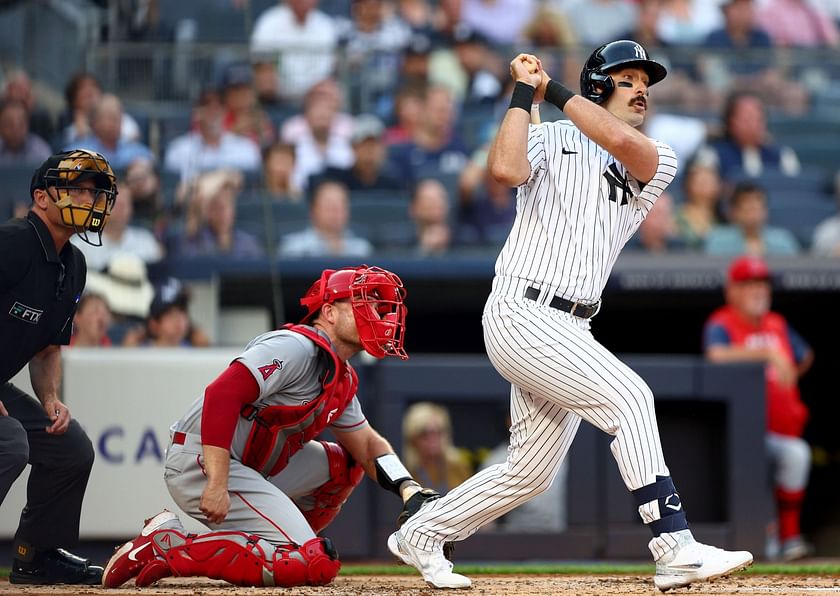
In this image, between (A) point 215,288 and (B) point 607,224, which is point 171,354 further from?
(B) point 607,224

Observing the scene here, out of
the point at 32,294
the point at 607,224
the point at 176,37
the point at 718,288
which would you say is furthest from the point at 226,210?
the point at 607,224

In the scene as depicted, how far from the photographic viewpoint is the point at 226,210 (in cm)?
754

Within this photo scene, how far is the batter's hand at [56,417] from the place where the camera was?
3961mm

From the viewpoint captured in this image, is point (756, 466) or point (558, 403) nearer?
point (558, 403)

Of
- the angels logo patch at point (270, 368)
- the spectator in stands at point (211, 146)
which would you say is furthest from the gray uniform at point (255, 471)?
the spectator in stands at point (211, 146)

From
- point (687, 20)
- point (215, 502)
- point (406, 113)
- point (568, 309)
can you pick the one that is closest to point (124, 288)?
point (215, 502)

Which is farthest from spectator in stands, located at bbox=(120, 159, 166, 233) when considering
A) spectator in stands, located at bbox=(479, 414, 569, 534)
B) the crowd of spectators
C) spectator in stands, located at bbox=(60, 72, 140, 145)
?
spectator in stands, located at bbox=(479, 414, 569, 534)

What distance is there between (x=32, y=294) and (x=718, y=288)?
485cm

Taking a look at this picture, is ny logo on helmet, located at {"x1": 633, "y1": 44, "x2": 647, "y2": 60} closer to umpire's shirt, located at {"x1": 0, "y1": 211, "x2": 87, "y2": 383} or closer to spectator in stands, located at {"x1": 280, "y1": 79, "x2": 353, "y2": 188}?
umpire's shirt, located at {"x1": 0, "y1": 211, "x2": 87, "y2": 383}

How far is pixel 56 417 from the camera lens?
3977 millimetres

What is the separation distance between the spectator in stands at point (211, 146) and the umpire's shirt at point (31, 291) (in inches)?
161

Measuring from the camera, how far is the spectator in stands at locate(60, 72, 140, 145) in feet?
25.4

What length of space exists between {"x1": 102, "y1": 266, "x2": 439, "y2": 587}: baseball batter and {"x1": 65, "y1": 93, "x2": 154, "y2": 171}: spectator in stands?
13.4ft

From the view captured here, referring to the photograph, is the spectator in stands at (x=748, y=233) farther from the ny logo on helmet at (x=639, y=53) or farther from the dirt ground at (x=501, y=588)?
the ny logo on helmet at (x=639, y=53)
